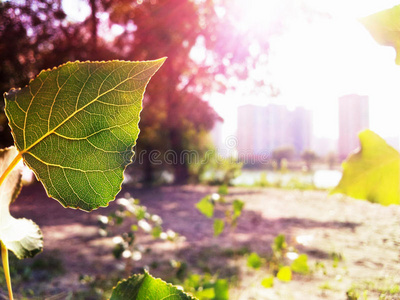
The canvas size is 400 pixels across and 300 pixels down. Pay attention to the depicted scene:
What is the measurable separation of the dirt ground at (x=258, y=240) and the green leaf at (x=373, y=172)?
217 millimetres

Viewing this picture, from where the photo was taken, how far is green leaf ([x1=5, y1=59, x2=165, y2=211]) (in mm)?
145

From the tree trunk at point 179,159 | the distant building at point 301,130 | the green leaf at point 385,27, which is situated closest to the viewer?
the green leaf at point 385,27

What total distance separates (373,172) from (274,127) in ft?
41.9

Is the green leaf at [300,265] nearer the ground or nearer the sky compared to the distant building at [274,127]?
nearer the ground

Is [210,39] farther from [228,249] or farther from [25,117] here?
[25,117]

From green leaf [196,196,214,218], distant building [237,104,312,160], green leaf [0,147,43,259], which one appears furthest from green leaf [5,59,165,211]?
distant building [237,104,312,160]

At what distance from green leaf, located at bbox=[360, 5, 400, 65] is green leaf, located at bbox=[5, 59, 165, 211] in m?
0.09

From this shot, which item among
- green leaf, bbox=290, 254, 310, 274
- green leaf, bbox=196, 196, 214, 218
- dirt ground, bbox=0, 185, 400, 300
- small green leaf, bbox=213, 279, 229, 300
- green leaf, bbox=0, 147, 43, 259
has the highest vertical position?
green leaf, bbox=0, 147, 43, 259

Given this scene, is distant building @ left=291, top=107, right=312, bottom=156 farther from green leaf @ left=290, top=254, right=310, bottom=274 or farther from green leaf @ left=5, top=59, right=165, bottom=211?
green leaf @ left=5, top=59, right=165, bottom=211

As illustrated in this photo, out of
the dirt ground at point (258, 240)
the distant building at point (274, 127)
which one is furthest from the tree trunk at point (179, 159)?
the dirt ground at point (258, 240)

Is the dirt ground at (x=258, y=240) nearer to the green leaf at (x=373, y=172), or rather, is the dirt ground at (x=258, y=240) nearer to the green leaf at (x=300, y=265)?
the green leaf at (x=300, y=265)

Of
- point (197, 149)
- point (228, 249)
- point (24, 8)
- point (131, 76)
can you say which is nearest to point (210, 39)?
point (197, 149)

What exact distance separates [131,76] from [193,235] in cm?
249

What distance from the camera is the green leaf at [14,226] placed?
0.62 ft
